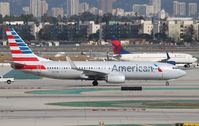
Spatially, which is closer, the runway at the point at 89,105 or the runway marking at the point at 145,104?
the runway at the point at 89,105

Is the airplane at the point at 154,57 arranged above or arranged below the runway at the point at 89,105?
below

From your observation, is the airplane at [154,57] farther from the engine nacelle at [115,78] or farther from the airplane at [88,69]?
the engine nacelle at [115,78]

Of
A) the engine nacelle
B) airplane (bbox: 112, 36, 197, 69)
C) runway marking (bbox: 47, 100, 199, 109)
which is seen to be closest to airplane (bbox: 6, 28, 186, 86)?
the engine nacelle

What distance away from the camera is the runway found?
5097 cm

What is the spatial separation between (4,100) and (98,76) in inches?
794

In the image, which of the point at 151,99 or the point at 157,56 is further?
the point at 157,56

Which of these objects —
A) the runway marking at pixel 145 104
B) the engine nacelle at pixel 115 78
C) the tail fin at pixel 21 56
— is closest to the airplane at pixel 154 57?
the engine nacelle at pixel 115 78

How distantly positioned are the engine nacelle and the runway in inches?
26.0

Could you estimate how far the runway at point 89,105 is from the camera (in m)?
51.0

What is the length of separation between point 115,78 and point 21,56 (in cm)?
1020

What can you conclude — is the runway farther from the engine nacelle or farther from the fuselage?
the fuselage

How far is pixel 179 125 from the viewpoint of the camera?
44.4m

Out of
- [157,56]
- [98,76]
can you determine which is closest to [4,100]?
[98,76]

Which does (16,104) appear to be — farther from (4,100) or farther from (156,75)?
(156,75)
